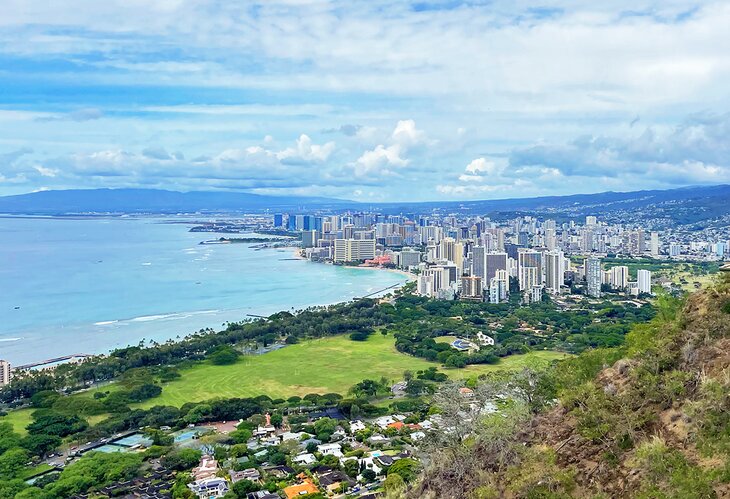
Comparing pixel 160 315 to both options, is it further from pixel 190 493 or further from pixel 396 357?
Answer: pixel 190 493

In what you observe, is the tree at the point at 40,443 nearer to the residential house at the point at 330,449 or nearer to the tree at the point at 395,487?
the residential house at the point at 330,449

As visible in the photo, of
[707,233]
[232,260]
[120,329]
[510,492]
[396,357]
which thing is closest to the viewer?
[510,492]

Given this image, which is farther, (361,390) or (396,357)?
(396,357)

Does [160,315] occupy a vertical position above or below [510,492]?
below

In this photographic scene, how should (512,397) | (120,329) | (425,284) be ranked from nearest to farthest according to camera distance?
1. (512,397)
2. (120,329)
3. (425,284)

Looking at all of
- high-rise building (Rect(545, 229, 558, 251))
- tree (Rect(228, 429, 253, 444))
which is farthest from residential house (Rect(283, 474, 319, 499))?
high-rise building (Rect(545, 229, 558, 251))

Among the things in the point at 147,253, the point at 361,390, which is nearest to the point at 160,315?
the point at 361,390

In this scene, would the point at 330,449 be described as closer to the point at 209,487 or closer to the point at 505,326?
the point at 209,487

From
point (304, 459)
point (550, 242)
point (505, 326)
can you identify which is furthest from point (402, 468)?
point (550, 242)

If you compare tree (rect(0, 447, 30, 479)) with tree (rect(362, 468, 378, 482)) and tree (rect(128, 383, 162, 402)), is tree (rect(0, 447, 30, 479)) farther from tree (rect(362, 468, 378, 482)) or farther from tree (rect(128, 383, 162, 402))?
tree (rect(362, 468, 378, 482))
